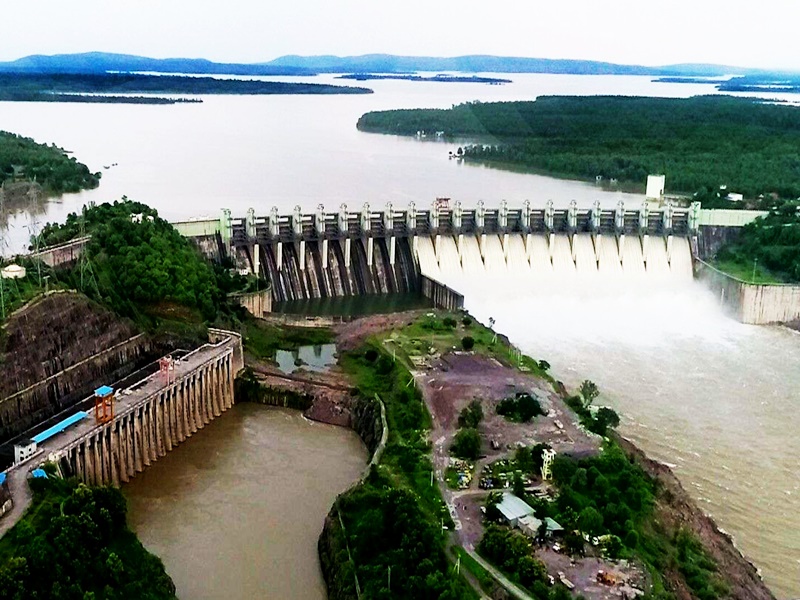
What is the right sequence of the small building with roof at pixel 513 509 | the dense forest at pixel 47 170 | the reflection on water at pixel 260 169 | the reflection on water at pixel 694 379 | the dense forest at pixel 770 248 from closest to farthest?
the small building with roof at pixel 513 509 < the reflection on water at pixel 694 379 < the dense forest at pixel 770 248 < the reflection on water at pixel 260 169 < the dense forest at pixel 47 170

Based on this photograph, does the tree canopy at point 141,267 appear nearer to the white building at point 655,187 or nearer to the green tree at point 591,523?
the green tree at point 591,523

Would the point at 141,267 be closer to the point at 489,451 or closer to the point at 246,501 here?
the point at 246,501

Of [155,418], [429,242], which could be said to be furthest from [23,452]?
[429,242]

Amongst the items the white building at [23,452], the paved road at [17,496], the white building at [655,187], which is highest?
the white building at [23,452]

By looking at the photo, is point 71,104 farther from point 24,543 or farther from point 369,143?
point 24,543

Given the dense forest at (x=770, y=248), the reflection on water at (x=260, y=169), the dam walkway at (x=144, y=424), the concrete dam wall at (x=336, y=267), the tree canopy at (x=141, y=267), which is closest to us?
the dam walkway at (x=144, y=424)

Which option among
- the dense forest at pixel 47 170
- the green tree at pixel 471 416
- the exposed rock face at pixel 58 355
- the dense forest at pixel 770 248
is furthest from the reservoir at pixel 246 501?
the dense forest at pixel 47 170

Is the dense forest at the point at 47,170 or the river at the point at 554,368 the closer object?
the river at the point at 554,368

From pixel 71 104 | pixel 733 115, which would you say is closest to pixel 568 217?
pixel 733 115
